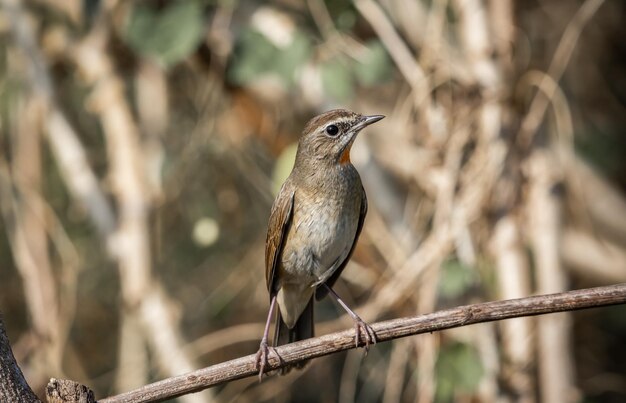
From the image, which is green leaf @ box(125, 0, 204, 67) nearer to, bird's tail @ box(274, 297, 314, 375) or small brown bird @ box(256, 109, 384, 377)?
small brown bird @ box(256, 109, 384, 377)

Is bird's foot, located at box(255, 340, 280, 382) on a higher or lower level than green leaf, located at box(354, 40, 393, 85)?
lower

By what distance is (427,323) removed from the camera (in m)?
2.67

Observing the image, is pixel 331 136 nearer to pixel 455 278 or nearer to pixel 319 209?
pixel 319 209

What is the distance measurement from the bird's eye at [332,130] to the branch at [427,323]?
4.50 ft

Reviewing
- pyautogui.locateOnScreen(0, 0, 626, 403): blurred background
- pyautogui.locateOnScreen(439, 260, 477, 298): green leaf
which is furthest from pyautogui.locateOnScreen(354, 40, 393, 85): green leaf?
pyautogui.locateOnScreen(439, 260, 477, 298): green leaf

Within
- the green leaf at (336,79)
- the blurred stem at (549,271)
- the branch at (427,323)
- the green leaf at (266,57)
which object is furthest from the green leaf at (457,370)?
the branch at (427,323)

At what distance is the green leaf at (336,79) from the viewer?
4.62 metres

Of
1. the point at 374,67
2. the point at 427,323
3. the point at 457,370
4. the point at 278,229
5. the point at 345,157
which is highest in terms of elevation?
the point at 374,67

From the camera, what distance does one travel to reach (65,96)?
6055 millimetres

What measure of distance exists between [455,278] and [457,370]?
0.45 metres

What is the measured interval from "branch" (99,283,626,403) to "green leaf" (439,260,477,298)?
168 cm

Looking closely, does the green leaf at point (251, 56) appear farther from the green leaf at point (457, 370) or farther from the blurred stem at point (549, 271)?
the green leaf at point (457, 370)

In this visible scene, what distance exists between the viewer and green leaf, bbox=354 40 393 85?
468 cm

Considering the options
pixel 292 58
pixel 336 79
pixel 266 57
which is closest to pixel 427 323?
pixel 336 79
